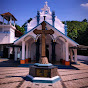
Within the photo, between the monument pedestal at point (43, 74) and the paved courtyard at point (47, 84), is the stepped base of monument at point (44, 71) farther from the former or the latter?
the paved courtyard at point (47, 84)

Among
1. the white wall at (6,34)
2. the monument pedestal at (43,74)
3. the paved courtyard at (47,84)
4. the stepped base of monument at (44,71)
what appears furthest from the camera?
the white wall at (6,34)

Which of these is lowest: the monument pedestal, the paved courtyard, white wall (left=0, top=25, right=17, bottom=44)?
the paved courtyard

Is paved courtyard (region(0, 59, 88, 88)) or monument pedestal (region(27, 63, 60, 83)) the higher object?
monument pedestal (region(27, 63, 60, 83))

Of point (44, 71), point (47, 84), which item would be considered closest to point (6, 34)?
point (44, 71)

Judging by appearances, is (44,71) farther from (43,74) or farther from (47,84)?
(47,84)

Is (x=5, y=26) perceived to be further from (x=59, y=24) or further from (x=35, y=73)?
(x=35, y=73)

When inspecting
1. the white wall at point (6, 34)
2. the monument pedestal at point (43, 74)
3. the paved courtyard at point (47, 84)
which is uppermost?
the white wall at point (6, 34)

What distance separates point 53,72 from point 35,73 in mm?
1206

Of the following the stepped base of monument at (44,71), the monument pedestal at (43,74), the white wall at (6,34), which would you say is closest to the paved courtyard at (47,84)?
the monument pedestal at (43,74)

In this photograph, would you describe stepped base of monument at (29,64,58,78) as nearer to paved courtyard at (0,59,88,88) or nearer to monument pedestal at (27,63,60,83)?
monument pedestal at (27,63,60,83)

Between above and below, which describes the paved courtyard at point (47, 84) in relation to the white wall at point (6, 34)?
below

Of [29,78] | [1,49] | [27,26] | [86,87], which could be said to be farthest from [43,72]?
[1,49]

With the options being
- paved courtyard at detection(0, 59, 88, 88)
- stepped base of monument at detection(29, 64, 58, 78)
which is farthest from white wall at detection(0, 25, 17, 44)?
stepped base of monument at detection(29, 64, 58, 78)

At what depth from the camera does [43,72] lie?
22.5 ft
